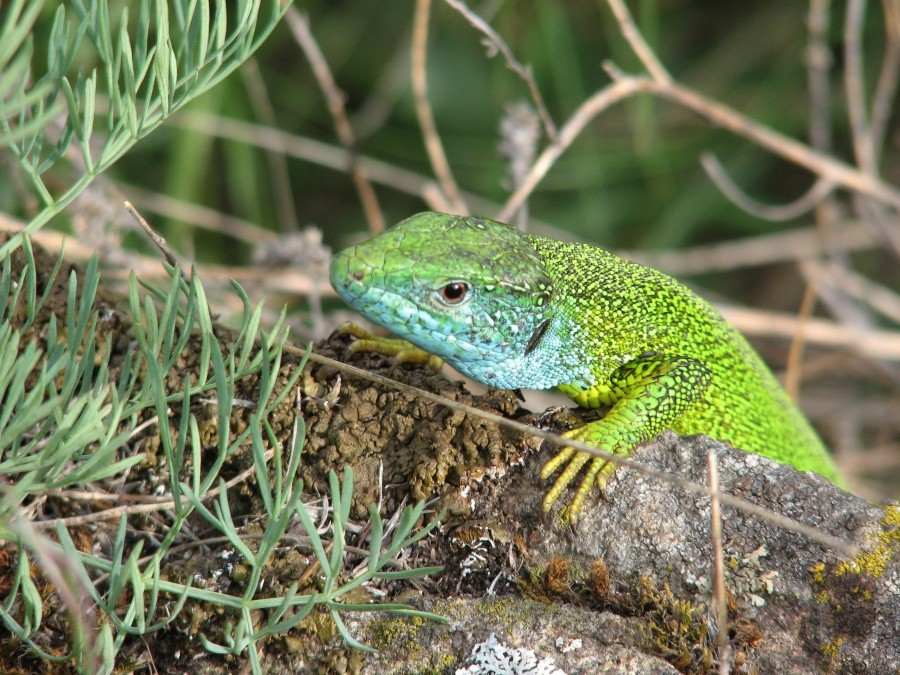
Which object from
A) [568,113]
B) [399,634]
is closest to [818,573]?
[399,634]

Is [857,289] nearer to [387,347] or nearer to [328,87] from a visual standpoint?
[328,87]

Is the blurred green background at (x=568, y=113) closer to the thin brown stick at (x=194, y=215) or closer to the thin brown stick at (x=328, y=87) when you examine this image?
the thin brown stick at (x=194, y=215)

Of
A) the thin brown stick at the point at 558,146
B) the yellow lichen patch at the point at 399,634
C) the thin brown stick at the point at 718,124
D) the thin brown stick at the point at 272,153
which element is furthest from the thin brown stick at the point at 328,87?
the yellow lichen patch at the point at 399,634

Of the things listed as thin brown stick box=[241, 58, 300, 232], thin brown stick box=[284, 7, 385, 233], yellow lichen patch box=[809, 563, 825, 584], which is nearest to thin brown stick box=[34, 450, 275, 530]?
yellow lichen patch box=[809, 563, 825, 584]

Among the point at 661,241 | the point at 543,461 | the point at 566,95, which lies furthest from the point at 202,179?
the point at 543,461

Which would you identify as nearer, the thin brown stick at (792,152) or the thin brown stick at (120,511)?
the thin brown stick at (120,511)

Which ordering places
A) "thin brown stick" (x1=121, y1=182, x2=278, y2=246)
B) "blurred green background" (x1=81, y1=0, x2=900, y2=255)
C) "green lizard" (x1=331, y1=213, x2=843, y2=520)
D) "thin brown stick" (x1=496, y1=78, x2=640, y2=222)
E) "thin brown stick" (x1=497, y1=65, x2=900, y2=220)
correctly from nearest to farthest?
"green lizard" (x1=331, y1=213, x2=843, y2=520), "thin brown stick" (x1=496, y1=78, x2=640, y2=222), "thin brown stick" (x1=497, y1=65, x2=900, y2=220), "thin brown stick" (x1=121, y1=182, x2=278, y2=246), "blurred green background" (x1=81, y1=0, x2=900, y2=255)

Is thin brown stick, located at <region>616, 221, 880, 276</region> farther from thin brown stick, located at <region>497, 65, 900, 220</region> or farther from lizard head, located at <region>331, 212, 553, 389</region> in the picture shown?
lizard head, located at <region>331, 212, 553, 389</region>

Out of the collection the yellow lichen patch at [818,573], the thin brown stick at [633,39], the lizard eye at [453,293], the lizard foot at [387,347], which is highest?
the thin brown stick at [633,39]
